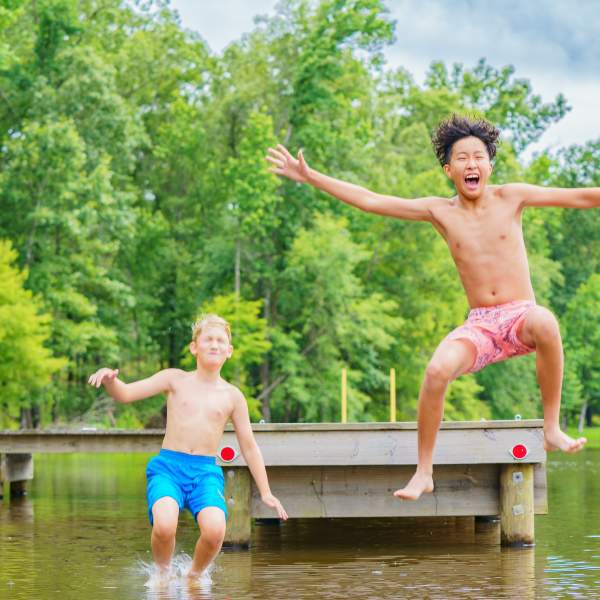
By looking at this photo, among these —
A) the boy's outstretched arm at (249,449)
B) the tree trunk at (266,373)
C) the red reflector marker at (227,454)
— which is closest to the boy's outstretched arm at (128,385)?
the boy's outstretched arm at (249,449)

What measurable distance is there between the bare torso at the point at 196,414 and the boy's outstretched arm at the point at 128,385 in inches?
3.3

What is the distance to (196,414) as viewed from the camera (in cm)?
941

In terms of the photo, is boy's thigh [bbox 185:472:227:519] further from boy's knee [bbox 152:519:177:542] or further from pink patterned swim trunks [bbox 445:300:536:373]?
pink patterned swim trunks [bbox 445:300:536:373]

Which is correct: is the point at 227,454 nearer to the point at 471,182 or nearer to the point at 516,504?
the point at 516,504

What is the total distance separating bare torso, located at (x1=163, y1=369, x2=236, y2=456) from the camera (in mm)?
9359

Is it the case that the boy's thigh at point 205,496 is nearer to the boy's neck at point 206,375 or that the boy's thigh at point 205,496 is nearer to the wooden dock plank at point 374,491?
the boy's neck at point 206,375

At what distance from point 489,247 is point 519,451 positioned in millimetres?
6358

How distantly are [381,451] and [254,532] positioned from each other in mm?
3409

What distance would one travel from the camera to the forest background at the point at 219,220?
133 feet

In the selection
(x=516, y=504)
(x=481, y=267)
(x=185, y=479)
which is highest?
(x=481, y=267)

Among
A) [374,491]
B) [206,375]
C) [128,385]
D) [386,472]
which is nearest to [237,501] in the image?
[374,491]

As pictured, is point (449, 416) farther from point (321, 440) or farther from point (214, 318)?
point (214, 318)

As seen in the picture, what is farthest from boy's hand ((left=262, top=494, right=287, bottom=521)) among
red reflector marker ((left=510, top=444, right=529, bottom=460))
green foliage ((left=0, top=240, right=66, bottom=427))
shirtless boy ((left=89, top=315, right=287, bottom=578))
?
green foliage ((left=0, top=240, right=66, bottom=427))

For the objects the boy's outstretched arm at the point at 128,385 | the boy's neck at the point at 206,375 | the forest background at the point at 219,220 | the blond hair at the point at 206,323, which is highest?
the forest background at the point at 219,220
